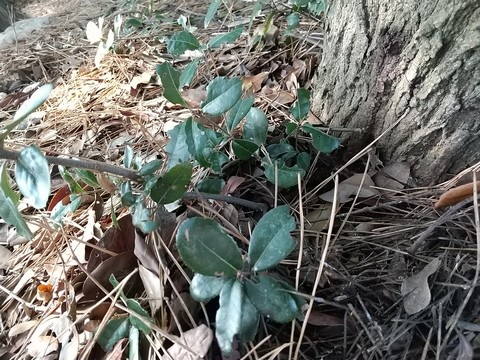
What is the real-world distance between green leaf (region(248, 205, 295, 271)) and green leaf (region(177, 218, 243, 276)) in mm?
36

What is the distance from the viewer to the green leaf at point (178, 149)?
3.37ft

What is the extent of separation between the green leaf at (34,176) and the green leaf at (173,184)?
0.23 m

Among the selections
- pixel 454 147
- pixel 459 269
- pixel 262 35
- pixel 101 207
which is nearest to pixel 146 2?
pixel 262 35

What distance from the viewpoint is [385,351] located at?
2.52 feet

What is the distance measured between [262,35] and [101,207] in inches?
30.1

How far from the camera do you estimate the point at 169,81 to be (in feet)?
3.20

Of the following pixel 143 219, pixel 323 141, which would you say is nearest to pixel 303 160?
pixel 323 141

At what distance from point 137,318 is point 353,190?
1.75ft

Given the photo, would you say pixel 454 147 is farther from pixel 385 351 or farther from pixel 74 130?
pixel 74 130

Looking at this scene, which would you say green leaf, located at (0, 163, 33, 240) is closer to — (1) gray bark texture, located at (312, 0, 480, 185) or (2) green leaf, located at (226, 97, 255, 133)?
(2) green leaf, located at (226, 97, 255, 133)

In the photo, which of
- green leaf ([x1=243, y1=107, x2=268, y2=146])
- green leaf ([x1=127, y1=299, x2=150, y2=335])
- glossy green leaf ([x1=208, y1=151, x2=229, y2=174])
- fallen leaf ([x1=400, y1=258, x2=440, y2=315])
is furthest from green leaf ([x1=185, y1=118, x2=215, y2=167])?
fallen leaf ([x1=400, y1=258, x2=440, y2=315])

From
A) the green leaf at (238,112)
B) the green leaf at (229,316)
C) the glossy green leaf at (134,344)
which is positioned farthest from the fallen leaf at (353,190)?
the glossy green leaf at (134,344)

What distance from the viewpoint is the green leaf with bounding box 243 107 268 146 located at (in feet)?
3.40

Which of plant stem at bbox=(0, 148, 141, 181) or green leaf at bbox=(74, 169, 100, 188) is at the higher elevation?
plant stem at bbox=(0, 148, 141, 181)
